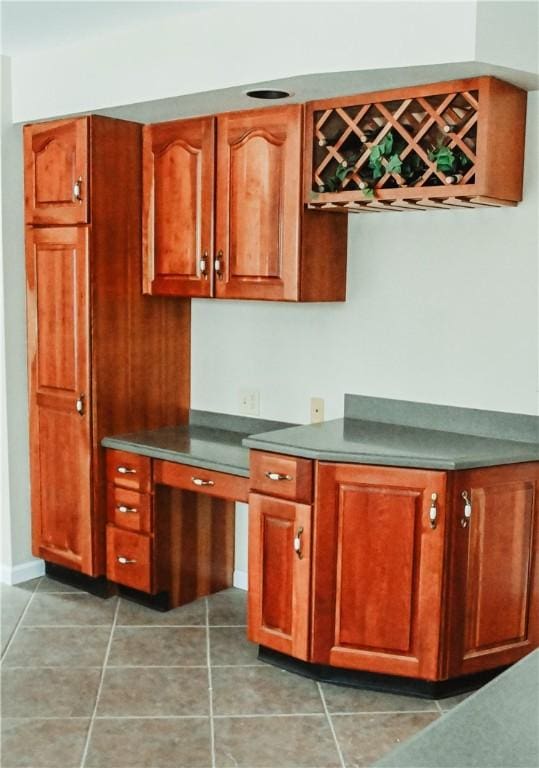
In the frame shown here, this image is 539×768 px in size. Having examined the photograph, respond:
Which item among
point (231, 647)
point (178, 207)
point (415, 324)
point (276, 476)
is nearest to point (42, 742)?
point (231, 647)

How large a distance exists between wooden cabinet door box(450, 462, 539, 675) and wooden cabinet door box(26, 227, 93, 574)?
1711 millimetres

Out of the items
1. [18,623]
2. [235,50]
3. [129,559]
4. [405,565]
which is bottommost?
[18,623]

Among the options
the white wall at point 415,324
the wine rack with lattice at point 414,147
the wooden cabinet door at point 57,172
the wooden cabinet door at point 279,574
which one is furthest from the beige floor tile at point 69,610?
the wine rack with lattice at point 414,147

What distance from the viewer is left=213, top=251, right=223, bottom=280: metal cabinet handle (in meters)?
3.67

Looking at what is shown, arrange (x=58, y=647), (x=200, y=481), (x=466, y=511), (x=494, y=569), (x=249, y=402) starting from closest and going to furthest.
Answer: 1. (x=466, y=511)
2. (x=494, y=569)
3. (x=58, y=647)
4. (x=200, y=481)
5. (x=249, y=402)

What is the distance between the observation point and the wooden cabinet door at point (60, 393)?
386cm

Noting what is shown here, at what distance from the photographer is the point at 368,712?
303 cm

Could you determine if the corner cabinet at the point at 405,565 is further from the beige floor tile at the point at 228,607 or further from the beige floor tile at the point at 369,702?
the beige floor tile at the point at 228,607

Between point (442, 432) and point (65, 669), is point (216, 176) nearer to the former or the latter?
point (442, 432)

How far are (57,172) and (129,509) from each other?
1513 millimetres

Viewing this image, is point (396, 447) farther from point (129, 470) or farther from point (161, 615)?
point (161, 615)

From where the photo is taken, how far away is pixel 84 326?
3830 millimetres

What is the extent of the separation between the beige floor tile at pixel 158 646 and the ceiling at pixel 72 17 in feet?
7.97

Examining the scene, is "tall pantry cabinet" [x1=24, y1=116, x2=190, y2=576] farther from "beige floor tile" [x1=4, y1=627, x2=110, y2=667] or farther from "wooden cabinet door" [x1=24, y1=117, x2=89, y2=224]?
"beige floor tile" [x1=4, y1=627, x2=110, y2=667]
